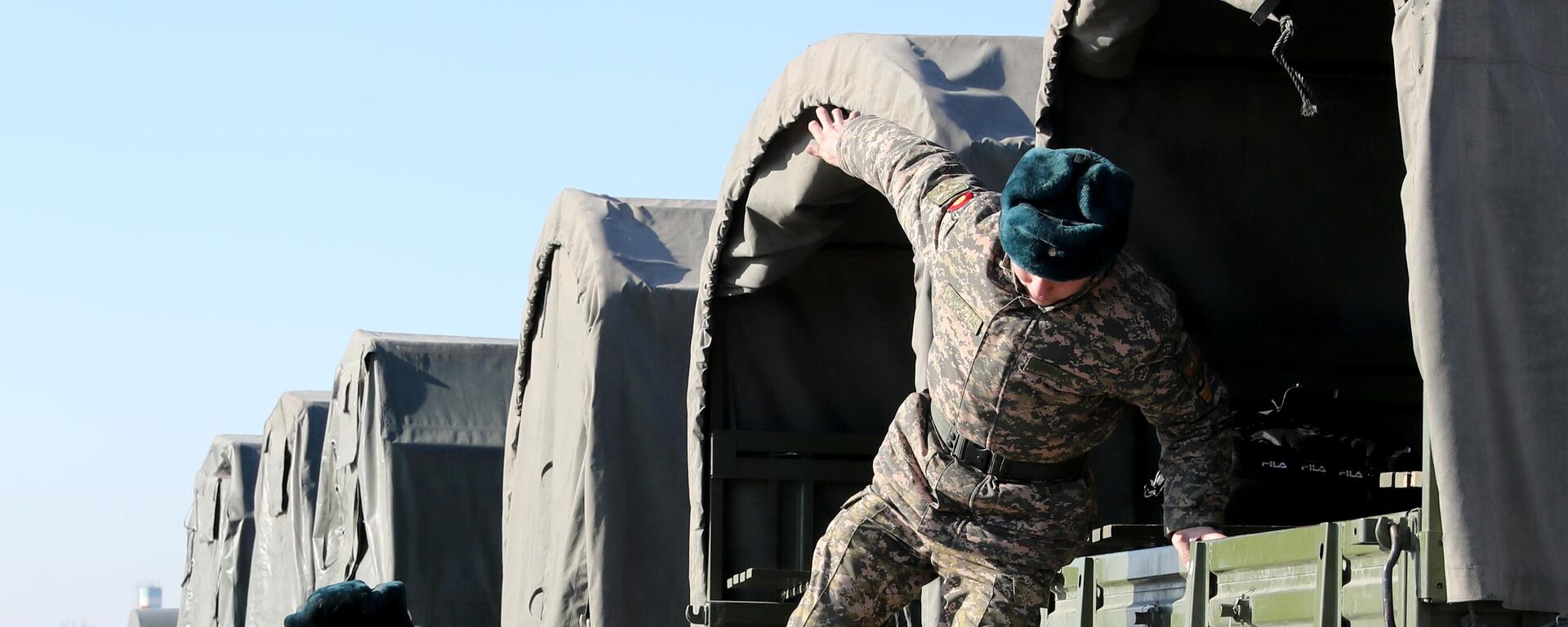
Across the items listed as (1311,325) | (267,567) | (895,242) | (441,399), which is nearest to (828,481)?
(895,242)

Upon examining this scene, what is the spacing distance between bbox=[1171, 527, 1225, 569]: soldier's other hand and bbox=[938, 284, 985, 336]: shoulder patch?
1.97 ft

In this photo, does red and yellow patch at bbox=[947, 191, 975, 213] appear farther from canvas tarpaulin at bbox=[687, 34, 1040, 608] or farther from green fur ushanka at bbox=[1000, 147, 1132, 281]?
canvas tarpaulin at bbox=[687, 34, 1040, 608]

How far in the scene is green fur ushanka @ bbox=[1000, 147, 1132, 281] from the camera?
3854mm

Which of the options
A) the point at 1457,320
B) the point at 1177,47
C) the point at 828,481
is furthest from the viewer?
the point at 828,481

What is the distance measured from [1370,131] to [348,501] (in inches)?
275

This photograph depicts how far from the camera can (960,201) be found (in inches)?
170

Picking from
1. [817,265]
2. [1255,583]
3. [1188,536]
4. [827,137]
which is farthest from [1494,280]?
[817,265]

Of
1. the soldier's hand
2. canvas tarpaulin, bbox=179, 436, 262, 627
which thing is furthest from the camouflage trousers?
canvas tarpaulin, bbox=179, 436, 262, 627

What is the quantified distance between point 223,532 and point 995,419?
11.6 metres

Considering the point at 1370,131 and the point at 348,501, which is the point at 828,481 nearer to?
the point at 1370,131

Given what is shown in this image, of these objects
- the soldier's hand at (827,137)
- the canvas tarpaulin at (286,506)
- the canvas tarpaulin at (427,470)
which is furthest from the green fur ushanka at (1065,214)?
the canvas tarpaulin at (286,506)

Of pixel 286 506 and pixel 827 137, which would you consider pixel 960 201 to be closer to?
pixel 827 137

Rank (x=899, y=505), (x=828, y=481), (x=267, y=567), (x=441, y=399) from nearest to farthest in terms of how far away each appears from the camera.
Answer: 1. (x=899, y=505)
2. (x=828, y=481)
3. (x=441, y=399)
4. (x=267, y=567)

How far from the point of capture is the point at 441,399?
1054cm
